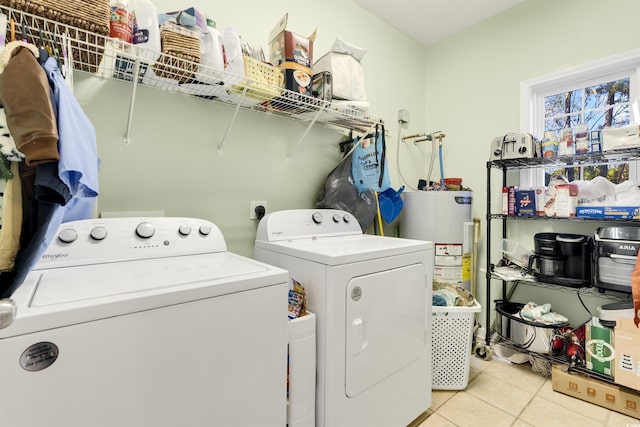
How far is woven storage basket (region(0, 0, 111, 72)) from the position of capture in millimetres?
976

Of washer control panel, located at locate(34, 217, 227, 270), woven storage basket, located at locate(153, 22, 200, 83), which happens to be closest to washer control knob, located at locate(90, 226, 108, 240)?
washer control panel, located at locate(34, 217, 227, 270)

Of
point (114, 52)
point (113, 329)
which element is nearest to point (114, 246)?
point (113, 329)

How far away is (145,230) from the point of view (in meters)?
1.29

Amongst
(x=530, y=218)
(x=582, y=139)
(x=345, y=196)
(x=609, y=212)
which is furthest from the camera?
(x=530, y=218)

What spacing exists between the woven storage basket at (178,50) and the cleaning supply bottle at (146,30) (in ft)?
0.10

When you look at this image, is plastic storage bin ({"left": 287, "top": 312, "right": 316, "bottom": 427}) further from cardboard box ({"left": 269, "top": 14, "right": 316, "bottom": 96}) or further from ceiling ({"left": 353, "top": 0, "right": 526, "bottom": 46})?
ceiling ({"left": 353, "top": 0, "right": 526, "bottom": 46})

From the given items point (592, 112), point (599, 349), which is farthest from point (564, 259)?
point (592, 112)

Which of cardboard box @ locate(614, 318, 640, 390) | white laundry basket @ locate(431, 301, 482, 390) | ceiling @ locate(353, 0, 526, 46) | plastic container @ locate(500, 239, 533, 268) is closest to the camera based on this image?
cardboard box @ locate(614, 318, 640, 390)

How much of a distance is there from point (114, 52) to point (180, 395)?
1.21m

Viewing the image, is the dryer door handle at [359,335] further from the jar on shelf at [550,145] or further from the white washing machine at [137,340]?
the jar on shelf at [550,145]

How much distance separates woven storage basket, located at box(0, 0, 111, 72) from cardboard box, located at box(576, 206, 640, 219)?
8.67ft

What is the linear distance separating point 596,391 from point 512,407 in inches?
19.0

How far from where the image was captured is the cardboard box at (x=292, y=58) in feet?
5.54

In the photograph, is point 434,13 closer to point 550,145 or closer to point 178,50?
point 550,145
